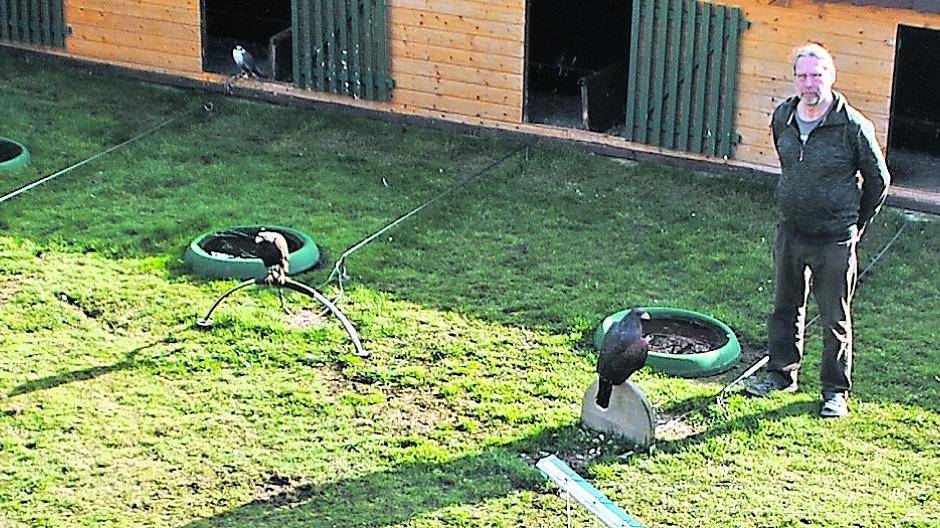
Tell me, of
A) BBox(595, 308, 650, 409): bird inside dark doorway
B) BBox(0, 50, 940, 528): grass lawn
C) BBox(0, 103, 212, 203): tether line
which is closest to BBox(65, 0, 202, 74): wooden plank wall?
BBox(0, 103, 212, 203): tether line

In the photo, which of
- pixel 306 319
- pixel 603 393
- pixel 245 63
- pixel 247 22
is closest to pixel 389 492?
pixel 603 393

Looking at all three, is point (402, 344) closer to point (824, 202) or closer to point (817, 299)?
point (817, 299)

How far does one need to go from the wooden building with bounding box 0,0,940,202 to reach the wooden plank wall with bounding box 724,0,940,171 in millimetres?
11

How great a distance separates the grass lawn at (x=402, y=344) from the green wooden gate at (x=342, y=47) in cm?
35

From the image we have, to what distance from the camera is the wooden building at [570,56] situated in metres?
11.9

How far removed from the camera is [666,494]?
315 inches

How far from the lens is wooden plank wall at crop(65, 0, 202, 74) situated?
1459 cm

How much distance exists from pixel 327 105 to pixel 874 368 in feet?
21.0

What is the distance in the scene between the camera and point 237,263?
1066 centimetres

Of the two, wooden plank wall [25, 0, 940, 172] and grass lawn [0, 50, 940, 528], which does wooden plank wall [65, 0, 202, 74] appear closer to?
wooden plank wall [25, 0, 940, 172]

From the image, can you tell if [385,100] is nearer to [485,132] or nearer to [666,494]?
[485,132]

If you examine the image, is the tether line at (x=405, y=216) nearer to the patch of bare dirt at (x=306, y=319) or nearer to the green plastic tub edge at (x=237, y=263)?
the green plastic tub edge at (x=237, y=263)

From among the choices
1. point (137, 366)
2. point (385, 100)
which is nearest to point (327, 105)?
point (385, 100)

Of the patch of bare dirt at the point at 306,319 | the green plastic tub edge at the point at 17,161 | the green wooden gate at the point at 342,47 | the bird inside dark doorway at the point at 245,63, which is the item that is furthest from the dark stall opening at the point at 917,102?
the green plastic tub edge at the point at 17,161
